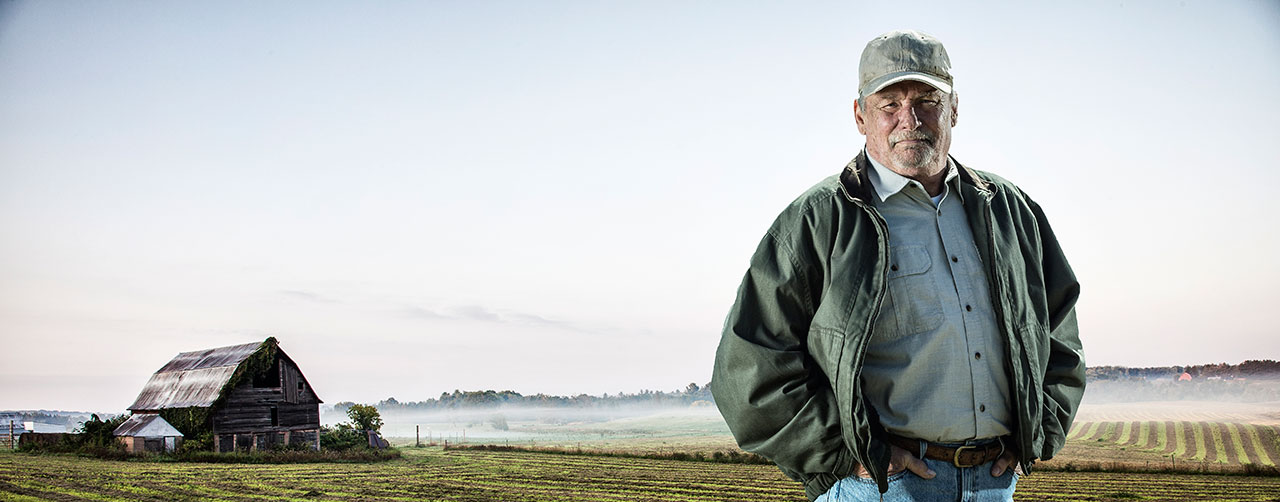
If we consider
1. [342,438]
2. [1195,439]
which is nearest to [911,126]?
[342,438]

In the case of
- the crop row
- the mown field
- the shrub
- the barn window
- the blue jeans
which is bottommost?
the crop row

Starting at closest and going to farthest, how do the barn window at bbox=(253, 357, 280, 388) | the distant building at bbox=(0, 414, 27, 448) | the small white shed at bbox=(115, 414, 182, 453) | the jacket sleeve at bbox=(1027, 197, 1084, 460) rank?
the jacket sleeve at bbox=(1027, 197, 1084, 460) < the small white shed at bbox=(115, 414, 182, 453) < the distant building at bbox=(0, 414, 27, 448) < the barn window at bbox=(253, 357, 280, 388)

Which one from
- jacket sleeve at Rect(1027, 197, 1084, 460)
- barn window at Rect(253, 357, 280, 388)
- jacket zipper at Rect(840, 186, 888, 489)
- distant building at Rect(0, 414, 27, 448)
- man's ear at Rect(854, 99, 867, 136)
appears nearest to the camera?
jacket zipper at Rect(840, 186, 888, 489)

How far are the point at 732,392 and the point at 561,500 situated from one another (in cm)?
1434

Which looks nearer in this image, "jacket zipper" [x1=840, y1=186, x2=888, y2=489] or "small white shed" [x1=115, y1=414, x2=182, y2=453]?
"jacket zipper" [x1=840, y1=186, x2=888, y2=489]

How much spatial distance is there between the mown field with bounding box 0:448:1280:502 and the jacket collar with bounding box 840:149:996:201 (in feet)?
44.2

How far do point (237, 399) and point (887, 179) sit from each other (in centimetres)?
2241

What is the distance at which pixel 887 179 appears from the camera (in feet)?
7.83

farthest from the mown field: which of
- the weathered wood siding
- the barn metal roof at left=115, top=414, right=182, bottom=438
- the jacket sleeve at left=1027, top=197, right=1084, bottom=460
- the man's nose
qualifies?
the man's nose

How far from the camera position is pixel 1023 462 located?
7.53 ft

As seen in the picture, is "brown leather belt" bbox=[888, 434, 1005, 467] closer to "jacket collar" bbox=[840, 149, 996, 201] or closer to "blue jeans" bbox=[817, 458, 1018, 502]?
"blue jeans" bbox=[817, 458, 1018, 502]

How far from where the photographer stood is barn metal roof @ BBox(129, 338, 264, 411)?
70.5ft

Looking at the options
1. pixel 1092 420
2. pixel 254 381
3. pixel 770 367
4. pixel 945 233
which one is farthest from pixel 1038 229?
pixel 1092 420

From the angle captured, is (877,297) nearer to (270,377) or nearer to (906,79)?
(906,79)
